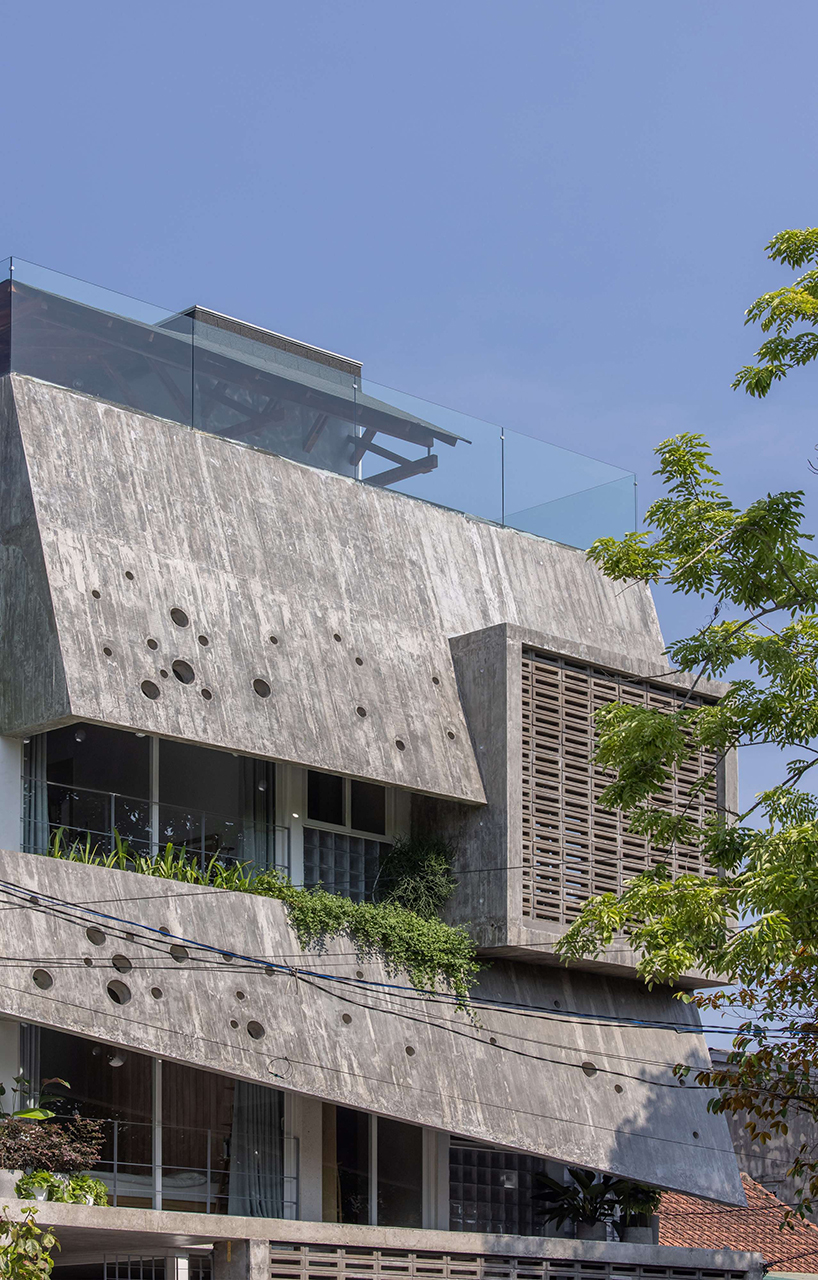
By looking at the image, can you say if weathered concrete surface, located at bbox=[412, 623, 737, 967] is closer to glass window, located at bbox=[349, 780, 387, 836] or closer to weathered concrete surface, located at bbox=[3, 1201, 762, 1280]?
glass window, located at bbox=[349, 780, 387, 836]

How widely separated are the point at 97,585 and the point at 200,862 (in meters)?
3.16

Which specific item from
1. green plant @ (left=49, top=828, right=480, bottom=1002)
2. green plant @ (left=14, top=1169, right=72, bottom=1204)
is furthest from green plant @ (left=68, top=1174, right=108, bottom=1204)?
green plant @ (left=49, top=828, right=480, bottom=1002)

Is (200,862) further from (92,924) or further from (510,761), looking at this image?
(510,761)

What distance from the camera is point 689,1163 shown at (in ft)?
66.5

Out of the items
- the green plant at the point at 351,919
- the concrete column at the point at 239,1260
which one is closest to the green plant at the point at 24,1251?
the concrete column at the point at 239,1260

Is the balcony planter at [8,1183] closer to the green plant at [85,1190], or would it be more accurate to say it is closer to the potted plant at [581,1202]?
the green plant at [85,1190]

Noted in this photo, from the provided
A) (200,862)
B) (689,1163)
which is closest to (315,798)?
(200,862)

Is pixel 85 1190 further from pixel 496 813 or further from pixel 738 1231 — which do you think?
pixel 738 1231

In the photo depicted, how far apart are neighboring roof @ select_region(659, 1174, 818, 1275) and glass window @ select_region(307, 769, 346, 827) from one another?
24.1 ft

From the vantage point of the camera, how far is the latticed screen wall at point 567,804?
763 inches

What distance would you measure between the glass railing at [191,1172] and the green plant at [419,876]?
2.67 metres

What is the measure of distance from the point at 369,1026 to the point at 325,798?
2.67 metres

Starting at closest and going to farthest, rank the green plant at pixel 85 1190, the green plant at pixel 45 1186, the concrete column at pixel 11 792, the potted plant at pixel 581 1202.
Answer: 1. the green plant at pixel 45 1186
2. the green plant at pixel 85 1190
3. the concrete column at pixel 11 792
4. the potted plant at pixel 581 1202

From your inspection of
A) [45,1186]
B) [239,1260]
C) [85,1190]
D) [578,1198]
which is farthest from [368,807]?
[45,1186]
